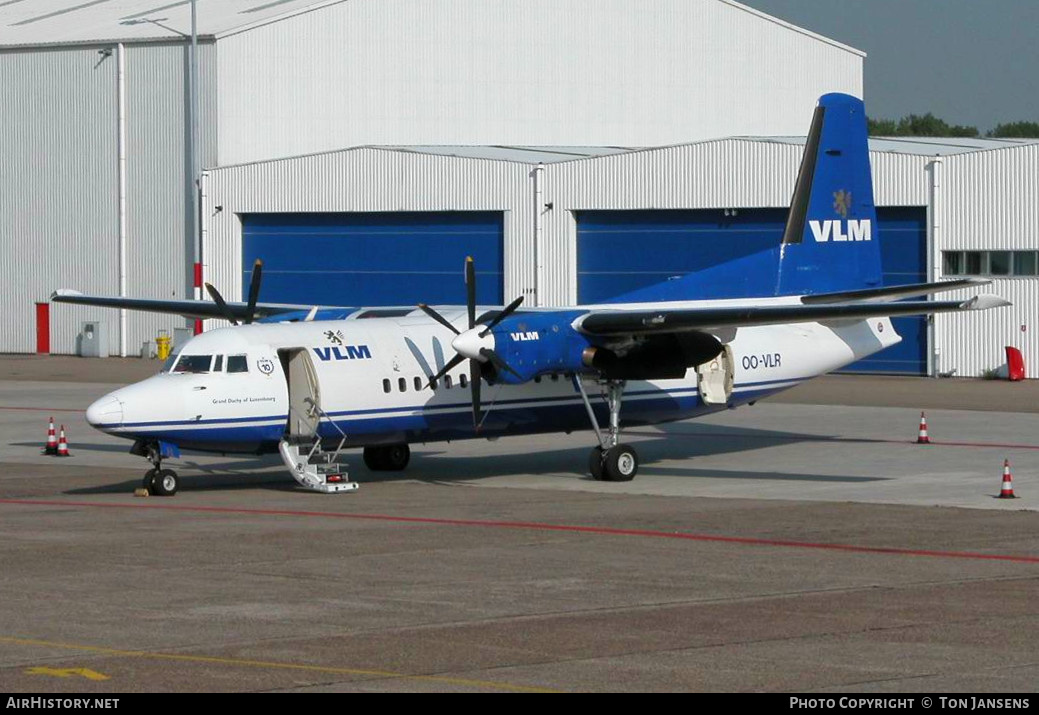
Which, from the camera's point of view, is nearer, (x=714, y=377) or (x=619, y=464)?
(x=619, y=464)

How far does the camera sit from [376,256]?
5744 cm

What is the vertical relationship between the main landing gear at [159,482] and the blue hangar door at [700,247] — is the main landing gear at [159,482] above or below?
below

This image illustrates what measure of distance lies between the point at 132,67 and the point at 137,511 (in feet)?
142

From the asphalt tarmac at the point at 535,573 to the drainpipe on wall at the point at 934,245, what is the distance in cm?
1743

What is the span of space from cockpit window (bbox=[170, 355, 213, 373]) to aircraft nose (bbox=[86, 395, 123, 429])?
1.32 m

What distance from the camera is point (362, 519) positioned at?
69.6ft

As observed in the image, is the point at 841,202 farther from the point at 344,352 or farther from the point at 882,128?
A: the point at 882,128

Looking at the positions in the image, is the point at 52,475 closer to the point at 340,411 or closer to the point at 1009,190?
the point at 340,411

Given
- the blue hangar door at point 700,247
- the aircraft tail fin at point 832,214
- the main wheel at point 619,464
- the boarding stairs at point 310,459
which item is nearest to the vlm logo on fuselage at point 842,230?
the aircraft tail fin at point 832,214

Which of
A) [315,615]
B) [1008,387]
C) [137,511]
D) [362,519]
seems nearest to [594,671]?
[315,615]

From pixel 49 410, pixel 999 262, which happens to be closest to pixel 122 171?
pixel 49 410

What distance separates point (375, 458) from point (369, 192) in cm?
3175

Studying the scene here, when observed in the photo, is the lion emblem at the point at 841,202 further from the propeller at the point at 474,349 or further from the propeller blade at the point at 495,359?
the propeller blade at the point at 495,359

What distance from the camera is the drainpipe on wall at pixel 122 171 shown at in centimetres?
6182
